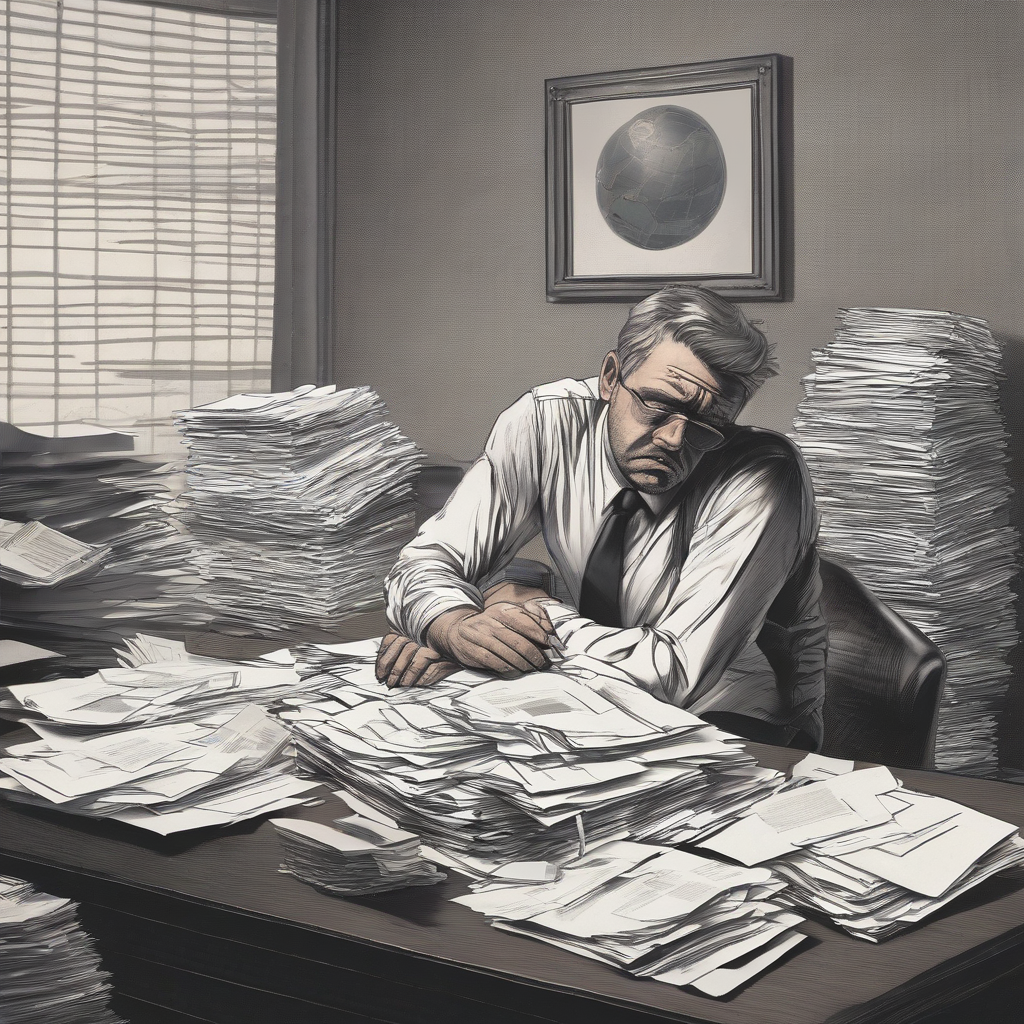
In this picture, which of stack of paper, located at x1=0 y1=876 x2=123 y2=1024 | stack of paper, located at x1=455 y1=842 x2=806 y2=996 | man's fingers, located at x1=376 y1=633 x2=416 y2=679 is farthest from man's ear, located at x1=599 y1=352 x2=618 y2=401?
stack of paper, located at x1=0 y1=876 x2=123 y2=1024

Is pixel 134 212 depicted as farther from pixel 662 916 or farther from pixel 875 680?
pixel 662 916

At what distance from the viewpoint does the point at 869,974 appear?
0.76m

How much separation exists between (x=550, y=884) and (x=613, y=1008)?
0.16 m

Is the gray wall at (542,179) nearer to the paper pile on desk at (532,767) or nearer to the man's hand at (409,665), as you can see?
the man's hand at (409,665)

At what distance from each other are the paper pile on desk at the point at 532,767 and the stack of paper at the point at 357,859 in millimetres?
64

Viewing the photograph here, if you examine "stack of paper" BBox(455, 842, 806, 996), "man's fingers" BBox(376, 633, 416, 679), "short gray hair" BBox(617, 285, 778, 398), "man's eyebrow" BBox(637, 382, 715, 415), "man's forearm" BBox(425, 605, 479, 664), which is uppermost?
"short gray hair" BBox(617, 285, 778, 398)

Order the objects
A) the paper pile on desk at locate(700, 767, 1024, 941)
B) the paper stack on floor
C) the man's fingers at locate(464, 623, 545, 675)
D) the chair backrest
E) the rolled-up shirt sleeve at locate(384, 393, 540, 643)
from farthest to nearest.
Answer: the rolled-up shirt sleeve at locate(384, 393, 540, 643) → the chair backrest → the man's fingers at locate(464, 623, 545, 675) → the paper stack on floor → the paper pile on desk at locate(700, 767, 1024, 941)

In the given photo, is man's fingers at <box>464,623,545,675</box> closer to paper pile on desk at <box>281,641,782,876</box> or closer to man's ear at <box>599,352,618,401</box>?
paper pile on desk at <box>281,641,782,876</box>

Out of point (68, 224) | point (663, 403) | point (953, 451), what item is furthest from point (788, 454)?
point (68, 224)

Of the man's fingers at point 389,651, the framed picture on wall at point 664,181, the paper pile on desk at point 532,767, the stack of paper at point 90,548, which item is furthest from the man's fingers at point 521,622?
the framed picture on wall at point 664,181

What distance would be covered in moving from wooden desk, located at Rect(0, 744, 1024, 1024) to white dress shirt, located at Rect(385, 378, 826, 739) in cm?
48

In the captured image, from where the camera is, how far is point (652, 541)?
5.58ft

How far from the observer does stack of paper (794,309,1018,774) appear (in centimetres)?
199

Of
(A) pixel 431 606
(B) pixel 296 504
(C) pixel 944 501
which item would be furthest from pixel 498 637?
(C) pixel 944 501
